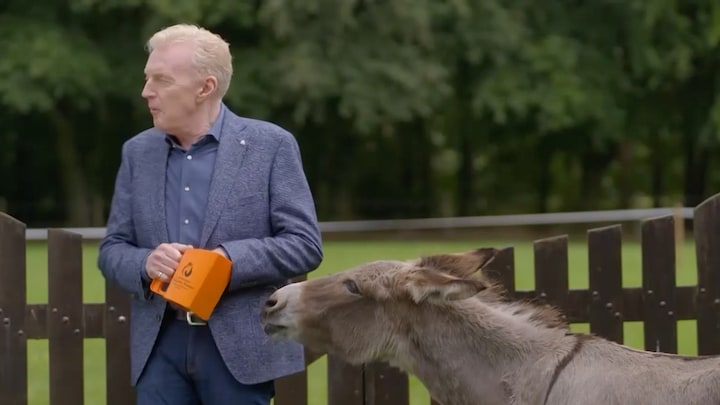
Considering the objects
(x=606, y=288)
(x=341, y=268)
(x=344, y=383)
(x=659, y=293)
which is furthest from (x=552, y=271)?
(x=341, y=268)

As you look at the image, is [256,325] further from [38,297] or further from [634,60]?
[634,60]

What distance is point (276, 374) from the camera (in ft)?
14.6

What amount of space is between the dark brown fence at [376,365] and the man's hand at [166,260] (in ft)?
4.48

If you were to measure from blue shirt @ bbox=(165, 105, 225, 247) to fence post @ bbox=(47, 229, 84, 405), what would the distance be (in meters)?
1.21

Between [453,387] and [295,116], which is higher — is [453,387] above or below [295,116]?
below

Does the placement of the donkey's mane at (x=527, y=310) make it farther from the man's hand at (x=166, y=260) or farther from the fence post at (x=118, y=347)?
the fence post at (x=118, y=347)

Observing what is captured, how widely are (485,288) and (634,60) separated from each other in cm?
2309

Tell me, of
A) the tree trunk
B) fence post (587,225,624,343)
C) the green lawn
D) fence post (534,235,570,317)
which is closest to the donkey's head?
fence post (534,235,570,317)

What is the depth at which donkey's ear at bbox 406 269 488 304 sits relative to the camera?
4227 millimetres

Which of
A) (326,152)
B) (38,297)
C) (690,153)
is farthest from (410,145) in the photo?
(38,297)

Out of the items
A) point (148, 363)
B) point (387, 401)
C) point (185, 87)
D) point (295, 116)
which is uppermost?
point (295, 116)

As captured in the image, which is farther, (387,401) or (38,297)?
(38,297)

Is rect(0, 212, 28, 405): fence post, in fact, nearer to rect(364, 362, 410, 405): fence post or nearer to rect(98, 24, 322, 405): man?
rect(98, 24, 322, 405): man

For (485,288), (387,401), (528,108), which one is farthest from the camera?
(528,108)
